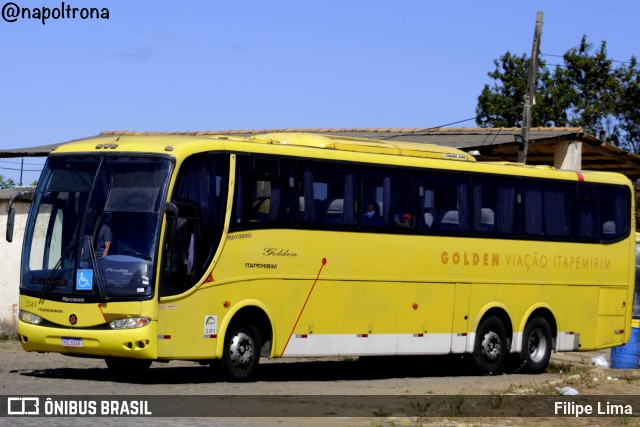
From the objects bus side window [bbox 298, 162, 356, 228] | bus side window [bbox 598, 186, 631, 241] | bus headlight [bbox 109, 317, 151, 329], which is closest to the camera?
bus headlight [bbox 109, 317, 151, 329]

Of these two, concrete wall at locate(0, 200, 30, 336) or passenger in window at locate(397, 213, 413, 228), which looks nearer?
passenger in window at locate(397, 213, 413, 228)

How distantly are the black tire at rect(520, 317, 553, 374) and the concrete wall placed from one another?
10.5 meters

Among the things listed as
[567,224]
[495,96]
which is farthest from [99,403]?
[495,96]

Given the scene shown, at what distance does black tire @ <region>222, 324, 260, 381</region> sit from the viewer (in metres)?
18.4

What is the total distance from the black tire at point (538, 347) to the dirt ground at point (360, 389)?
332mm

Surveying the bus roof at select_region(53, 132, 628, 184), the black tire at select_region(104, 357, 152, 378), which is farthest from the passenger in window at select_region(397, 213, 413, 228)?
the black tire at select_region(104, 357, 152, 378)

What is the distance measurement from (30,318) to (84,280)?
3.76 feet

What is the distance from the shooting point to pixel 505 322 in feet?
76.4

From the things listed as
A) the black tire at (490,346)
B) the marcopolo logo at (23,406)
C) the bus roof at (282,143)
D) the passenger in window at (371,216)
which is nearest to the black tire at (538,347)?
the black tire at (490,346)

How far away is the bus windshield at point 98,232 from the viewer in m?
17.2

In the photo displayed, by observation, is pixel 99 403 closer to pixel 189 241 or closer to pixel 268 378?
pixel 189 241

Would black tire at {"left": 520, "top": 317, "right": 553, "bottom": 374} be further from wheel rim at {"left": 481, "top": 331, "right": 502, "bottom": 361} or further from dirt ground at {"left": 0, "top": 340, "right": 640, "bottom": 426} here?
wheel rim at {"left": 481, "top": 331, "right": 502, "bottom": 361}

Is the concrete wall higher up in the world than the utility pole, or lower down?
lower down

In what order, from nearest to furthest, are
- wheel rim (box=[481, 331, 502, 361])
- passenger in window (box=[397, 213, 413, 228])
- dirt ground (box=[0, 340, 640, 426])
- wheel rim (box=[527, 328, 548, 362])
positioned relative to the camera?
dirt ground (box=[0, 340, 640, 426]) < passenger in window (box=[397, 213, 413, 228]) < wheel rim (box=[481, 331, 502, 361]) < wheel rim (box=[527, 328, 548, 362])
